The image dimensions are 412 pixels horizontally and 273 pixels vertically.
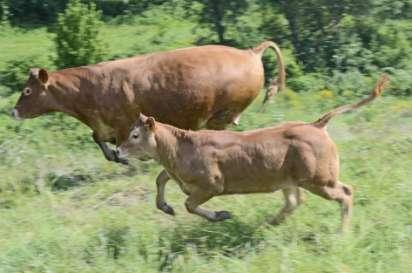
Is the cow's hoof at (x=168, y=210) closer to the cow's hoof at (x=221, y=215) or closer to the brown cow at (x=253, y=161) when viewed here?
the brown cow at (x=253, y=161)

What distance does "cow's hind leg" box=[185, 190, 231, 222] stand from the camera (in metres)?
7.63

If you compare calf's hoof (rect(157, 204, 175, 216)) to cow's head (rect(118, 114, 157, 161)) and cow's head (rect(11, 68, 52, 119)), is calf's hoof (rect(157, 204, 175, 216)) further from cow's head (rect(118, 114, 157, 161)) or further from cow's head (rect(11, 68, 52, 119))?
cow's head (rect(11, 68, 52, 119))

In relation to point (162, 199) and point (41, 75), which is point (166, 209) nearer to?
point (162, 199)

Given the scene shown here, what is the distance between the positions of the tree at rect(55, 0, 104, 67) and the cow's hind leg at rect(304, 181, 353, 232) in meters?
7.47

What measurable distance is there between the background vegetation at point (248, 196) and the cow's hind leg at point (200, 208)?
96mm

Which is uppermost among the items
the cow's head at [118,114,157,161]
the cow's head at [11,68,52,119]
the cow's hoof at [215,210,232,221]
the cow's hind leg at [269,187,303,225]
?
the cow's head at [118,114,157,161]

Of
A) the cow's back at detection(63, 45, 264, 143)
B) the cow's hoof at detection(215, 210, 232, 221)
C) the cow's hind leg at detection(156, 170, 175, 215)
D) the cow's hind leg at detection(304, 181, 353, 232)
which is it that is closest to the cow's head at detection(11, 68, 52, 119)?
the cow's back at detection(63, 45, 264, 143)

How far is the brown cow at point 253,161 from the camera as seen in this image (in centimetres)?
748

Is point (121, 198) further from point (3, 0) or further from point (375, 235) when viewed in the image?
point (3, 0)

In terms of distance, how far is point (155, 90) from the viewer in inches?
380

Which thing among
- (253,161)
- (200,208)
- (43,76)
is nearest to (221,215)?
(200,208)

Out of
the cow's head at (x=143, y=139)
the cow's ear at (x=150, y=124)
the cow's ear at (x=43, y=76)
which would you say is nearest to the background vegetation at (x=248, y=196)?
the cow's head at (x=143, y=139)

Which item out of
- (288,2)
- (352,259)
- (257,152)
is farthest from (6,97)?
(352,259)

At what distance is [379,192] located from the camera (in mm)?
8305
